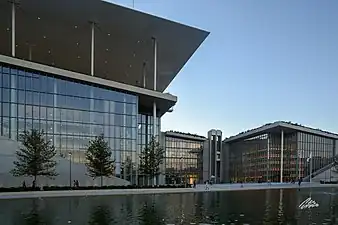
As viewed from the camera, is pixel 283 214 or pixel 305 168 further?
pixel 305 168

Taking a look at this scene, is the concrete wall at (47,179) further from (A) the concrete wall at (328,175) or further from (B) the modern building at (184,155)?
(A) the concrete wall at (328,175)

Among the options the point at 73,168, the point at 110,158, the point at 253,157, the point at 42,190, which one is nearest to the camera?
the point at 42,190

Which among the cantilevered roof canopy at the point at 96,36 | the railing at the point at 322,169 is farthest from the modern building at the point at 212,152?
the cantilevered roof canopy at the point at 96,36

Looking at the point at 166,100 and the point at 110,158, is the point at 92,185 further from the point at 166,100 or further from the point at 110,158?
the point at 166,100

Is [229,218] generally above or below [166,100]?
below

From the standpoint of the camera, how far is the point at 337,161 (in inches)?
3406

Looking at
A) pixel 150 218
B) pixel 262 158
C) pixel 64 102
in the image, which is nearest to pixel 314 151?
pixel 262 158

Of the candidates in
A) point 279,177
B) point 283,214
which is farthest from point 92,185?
point 279,177

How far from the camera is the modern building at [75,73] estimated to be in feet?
130

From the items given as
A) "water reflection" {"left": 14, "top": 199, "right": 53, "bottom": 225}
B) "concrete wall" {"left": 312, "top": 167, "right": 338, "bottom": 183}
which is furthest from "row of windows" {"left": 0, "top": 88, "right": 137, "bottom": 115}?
"concrete wall" {"left": 312, "top": 167, "right": 338, "bottom": 183}

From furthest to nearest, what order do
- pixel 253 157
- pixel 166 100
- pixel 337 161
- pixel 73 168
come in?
pixel 253 157 < pixel 337 161 < pixel 166 100 < pixel 73 168

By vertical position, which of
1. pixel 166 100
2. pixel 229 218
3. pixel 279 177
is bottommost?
pixel 279 177

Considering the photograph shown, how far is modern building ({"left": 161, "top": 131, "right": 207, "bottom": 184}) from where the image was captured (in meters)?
85.6

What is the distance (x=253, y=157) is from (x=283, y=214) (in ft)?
249
